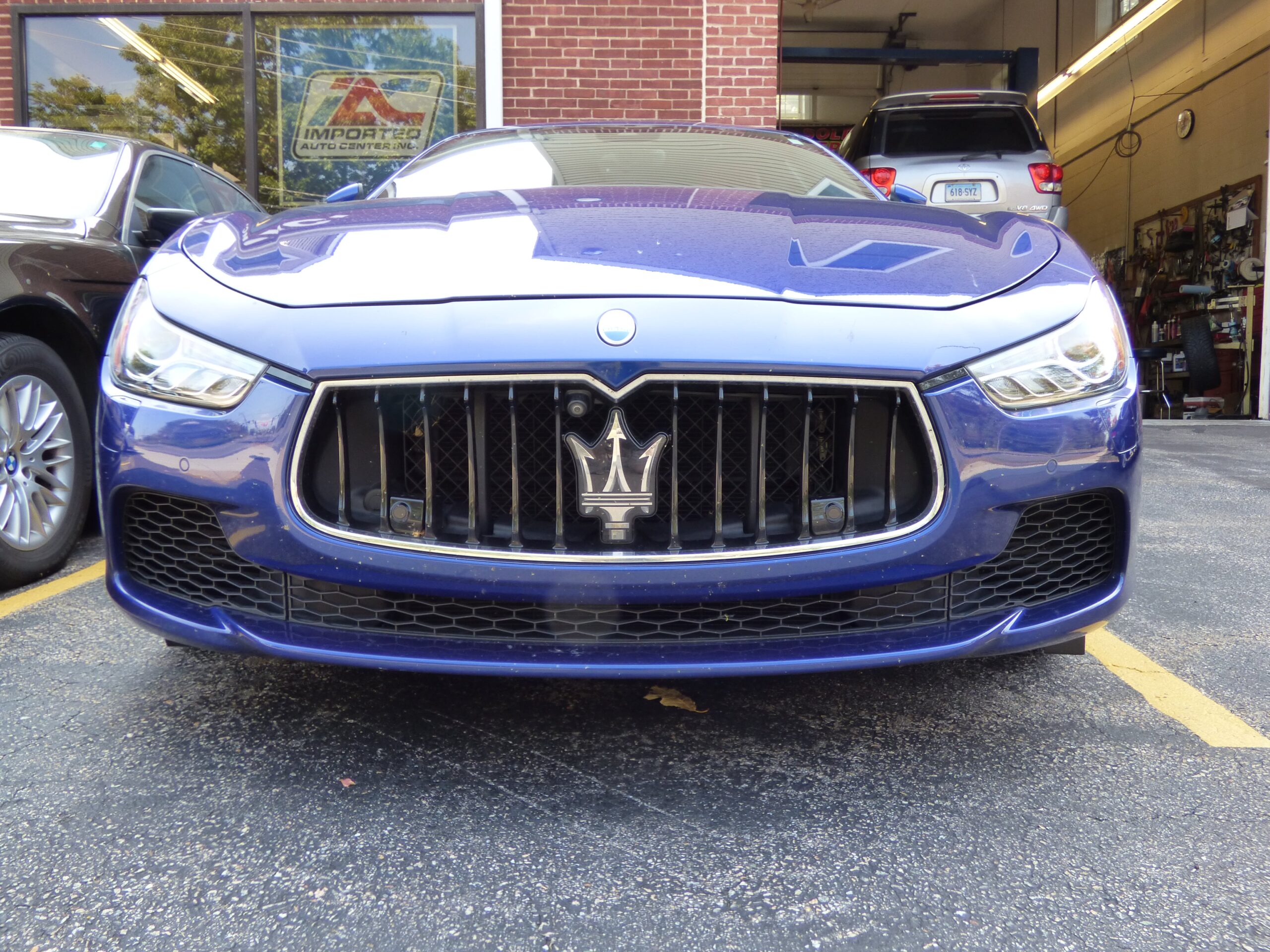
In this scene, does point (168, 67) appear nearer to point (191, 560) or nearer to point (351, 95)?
point (351, 95)

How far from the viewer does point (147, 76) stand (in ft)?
25.2

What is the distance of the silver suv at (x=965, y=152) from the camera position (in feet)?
24.3

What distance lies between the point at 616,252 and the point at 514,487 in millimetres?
484

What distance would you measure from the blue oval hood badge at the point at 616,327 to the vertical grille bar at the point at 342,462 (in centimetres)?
43

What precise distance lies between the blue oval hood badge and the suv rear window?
6.99m

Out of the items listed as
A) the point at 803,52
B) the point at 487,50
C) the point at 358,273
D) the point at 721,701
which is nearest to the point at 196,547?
the point at 358,273

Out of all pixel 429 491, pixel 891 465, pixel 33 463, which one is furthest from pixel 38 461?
pixel 891 465

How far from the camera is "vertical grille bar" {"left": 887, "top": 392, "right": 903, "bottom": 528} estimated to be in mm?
1582

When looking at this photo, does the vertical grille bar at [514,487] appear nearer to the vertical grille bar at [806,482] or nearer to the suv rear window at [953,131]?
the vertical grille bar at [806,482]

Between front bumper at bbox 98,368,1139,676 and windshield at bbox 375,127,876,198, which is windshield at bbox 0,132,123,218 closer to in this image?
windshield at bbox 375,127,876,198

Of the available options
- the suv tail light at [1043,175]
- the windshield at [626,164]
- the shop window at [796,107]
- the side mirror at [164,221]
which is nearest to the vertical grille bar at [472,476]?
the windshield at [626,164]

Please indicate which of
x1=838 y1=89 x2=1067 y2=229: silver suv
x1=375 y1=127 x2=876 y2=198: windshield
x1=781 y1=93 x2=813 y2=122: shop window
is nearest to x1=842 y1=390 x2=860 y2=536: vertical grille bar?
x1=375 y1=127 x2=876 y2=198: windshield

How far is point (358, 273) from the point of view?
1686 mm

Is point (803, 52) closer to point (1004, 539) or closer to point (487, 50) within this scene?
point (487, 50)
